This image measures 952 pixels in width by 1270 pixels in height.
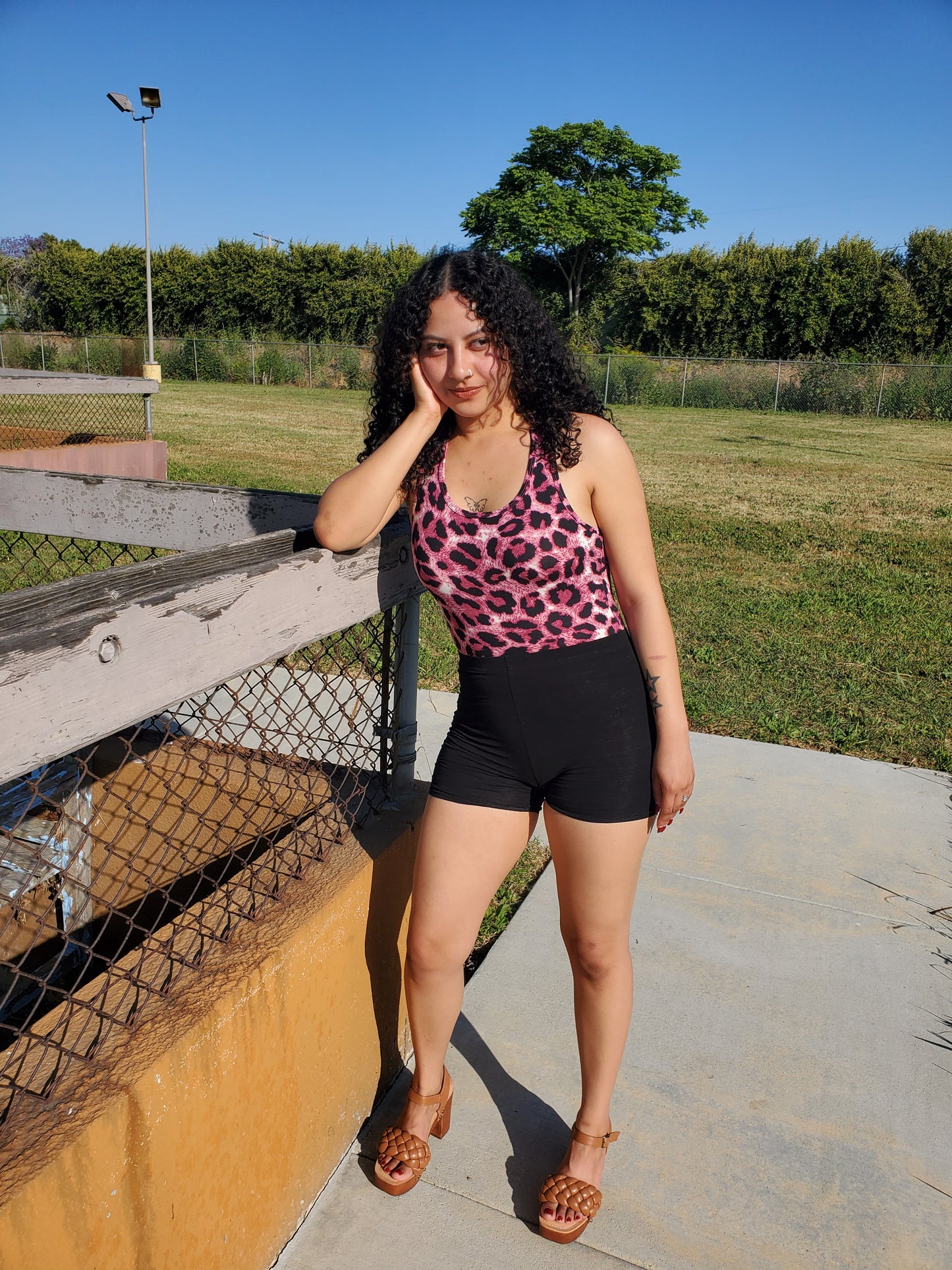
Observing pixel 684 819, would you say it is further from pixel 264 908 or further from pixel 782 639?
pixel 782 639

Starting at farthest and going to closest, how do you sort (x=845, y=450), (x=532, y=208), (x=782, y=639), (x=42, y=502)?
(x=532, y=208), (x=845, y=450), (x=782, y=639), (x=42, y=502)

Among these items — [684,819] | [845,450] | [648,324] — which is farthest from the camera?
[648,324]

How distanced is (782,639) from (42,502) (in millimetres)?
4421

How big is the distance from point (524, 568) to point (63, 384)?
19.9 feet

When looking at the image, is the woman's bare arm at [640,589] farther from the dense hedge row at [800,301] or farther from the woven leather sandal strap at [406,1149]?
the dense hedge row at [800,301]

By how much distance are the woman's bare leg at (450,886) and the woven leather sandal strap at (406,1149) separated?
29 millimetres

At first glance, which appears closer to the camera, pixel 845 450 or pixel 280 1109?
pixel 280 1109

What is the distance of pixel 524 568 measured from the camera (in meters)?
1.53

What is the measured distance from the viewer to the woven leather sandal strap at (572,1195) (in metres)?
1.67

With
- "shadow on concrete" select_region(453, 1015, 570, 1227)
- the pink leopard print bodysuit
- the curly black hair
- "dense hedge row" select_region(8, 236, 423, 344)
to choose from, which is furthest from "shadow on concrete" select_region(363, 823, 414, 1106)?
"dense hedge row" select_region(8, 236, 423, 344)

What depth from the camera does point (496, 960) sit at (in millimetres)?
2467

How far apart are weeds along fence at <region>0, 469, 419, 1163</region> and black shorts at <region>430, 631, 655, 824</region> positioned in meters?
0.30

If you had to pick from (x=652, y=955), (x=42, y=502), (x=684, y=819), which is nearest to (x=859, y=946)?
(x=652, y=955)

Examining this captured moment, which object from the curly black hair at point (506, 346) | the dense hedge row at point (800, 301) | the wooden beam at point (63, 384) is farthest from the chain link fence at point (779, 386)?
the curly black hair at point (506, 346)
